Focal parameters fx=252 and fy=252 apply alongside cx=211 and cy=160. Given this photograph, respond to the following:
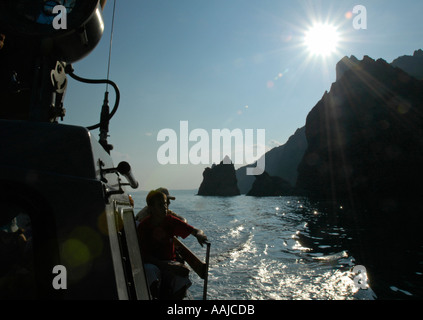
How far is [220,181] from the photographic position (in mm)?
166500

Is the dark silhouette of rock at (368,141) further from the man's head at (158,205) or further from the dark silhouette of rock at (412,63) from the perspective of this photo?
the dark silhouette of rock at (412,63)

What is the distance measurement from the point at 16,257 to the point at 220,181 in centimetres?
16599

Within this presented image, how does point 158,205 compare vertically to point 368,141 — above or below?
below

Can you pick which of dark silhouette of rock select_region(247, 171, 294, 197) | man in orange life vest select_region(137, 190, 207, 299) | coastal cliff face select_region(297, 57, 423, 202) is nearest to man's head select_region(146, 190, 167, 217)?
man in orange life vest select_region(137, 190, 207, 299)

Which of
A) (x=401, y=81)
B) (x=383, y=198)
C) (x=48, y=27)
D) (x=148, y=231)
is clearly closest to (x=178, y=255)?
(x=148, y=231)

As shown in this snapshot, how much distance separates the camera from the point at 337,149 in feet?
287

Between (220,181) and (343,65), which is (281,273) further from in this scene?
(220,181)

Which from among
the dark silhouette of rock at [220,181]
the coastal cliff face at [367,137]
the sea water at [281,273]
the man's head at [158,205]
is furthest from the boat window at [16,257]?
the dark silhouette of rock at [220,181]

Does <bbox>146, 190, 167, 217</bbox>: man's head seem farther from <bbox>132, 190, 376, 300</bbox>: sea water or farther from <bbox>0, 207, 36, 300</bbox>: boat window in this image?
<bbox>132, 190, 376, 300</bbox>: sea water

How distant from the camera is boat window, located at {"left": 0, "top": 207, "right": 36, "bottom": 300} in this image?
1.17 metres

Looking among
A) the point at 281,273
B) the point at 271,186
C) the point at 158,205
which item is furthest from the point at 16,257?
the point at 271,186

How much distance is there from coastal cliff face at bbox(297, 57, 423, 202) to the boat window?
8210 centimetres
